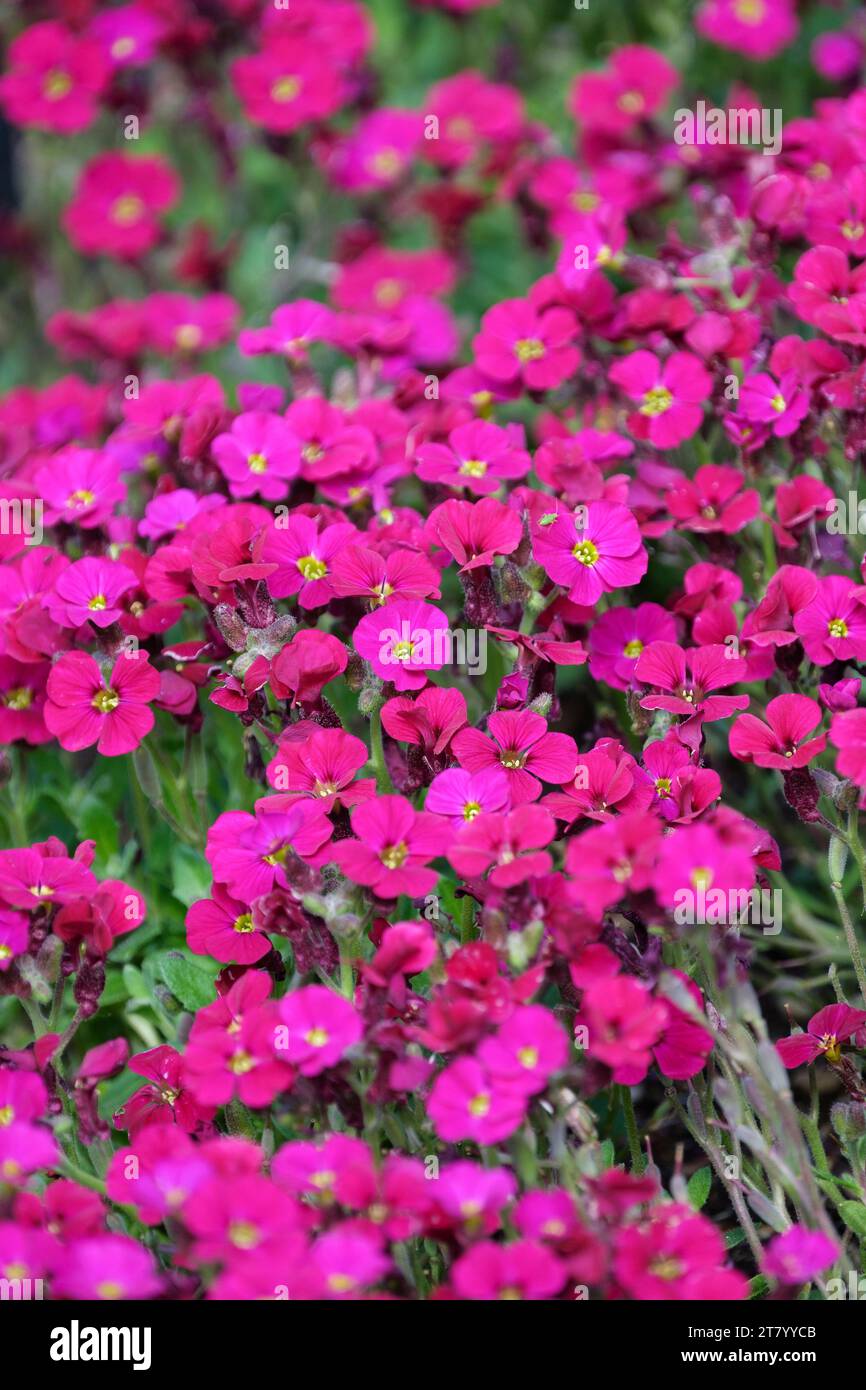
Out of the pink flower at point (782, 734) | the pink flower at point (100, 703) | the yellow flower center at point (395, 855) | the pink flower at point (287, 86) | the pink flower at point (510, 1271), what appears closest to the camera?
the pink flower at point (510, 1271)

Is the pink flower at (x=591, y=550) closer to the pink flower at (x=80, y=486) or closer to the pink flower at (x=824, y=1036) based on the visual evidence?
the pink flower at (x=824, y=1036)

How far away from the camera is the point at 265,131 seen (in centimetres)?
405

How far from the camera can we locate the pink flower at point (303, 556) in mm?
2299

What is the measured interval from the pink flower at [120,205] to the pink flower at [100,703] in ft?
7.64

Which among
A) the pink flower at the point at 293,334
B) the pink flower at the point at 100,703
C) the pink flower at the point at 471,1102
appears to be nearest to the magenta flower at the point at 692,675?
the pink flower at the point at 471,1102

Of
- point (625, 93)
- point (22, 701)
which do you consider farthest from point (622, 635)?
point (625, 93)

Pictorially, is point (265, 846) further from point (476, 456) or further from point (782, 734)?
point (476, 456)

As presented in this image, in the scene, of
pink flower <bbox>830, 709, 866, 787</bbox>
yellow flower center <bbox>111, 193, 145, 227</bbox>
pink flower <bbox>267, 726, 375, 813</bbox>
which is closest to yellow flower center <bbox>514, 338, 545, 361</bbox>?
pink flower <bbox>267, 726, 375, 813</bbox>

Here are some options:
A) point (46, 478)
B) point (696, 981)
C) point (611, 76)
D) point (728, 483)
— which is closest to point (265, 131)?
point (611, 76)

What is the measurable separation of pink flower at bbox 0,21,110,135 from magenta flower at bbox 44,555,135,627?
A: 7.24ft

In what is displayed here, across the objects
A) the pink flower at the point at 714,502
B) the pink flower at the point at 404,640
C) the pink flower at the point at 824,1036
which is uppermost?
the pink flower at the point at 714,502

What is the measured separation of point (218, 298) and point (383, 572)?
1852 mm

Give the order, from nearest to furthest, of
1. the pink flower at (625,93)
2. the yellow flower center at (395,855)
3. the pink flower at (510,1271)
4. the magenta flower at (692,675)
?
1. the pink flower at (510,1271)
2. the yellow flower center at (395,855)
3. the magenta flower at (692,675)
4. the pink flower at (625,93)

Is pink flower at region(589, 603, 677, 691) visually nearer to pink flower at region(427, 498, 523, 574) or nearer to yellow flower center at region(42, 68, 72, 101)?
pink flower at region(427, 498, 523, 574)
